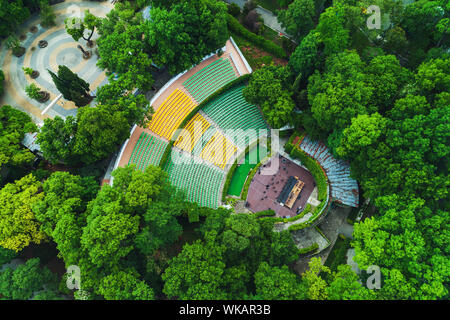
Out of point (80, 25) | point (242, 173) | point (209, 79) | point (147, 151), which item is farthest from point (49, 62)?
point (242, 173)

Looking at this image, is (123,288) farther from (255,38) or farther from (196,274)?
(255,38)

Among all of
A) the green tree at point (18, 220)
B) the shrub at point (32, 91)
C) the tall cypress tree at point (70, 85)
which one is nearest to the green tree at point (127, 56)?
the tall cypress tree at point (70, 85)

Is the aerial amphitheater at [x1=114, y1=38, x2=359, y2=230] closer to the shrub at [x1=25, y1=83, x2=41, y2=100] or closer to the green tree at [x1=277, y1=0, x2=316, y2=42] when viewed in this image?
the green tree at [x1=277, y1=0, x2=316, y2=42]

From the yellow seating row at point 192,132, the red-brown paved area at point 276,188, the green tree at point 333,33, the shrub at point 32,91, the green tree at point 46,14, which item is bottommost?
the red-brown paved area at point 276,188

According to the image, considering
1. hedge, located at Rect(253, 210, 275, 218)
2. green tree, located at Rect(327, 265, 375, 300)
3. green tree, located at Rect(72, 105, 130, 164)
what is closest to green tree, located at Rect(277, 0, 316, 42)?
hedge, located at Rect(253, 210, 275, 218)

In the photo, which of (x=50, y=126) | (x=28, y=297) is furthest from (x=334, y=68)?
(x=28, y=297)

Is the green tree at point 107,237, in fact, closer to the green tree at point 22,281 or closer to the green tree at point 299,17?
the green tree at point 22,281
